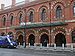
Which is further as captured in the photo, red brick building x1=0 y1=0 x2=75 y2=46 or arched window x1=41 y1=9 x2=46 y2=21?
arched window x1=41 y1=9 x2=46 y2=21

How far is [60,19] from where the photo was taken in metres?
40.5

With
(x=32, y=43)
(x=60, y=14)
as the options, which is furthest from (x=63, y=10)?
(x=32, y=43)

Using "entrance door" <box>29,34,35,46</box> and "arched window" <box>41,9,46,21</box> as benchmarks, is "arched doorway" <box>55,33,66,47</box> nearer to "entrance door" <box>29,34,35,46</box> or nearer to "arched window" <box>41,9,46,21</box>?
"arched window" <box>41,9,46,21</box>

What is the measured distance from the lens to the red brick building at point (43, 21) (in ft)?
128

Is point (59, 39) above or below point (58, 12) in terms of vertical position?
below

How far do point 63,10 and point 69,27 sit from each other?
135 inches

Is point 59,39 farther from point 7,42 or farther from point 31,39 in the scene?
point 7,42

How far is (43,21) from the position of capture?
4334 cm

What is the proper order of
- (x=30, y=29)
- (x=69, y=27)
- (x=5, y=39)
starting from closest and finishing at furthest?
1. (x=69, y=27)
2. (x=5, y=39)
3. (x=30, y=29)

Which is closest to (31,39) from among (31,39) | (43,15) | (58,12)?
(31,39)

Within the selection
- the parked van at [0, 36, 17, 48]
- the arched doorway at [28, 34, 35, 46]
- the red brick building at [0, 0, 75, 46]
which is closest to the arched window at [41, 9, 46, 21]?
the red brick building at [0, 0, 75, 46]

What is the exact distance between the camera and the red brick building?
1531 inches

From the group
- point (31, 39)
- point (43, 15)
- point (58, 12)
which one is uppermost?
point (58, 12)

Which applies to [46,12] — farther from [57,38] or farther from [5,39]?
[5,39]
